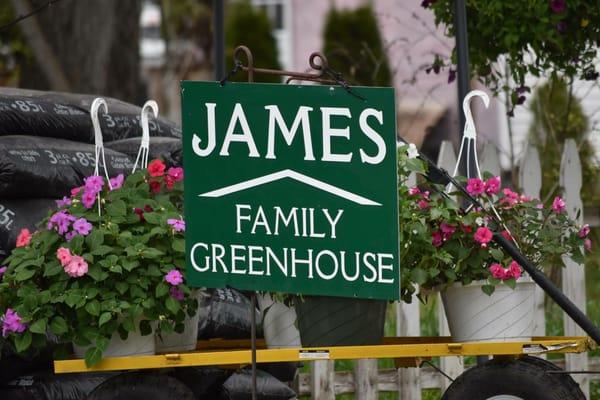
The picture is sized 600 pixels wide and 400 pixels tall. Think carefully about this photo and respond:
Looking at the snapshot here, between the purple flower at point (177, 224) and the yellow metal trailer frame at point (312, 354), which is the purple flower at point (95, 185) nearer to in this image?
the purple flower at point (177, 224)

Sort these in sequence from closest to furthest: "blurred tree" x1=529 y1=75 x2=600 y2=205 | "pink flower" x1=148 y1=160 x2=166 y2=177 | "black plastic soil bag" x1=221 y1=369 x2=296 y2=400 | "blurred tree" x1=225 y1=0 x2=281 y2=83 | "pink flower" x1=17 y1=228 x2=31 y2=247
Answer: "pink flower" x1=17 y1=228 x2=31 y2=247
"pink flower" x1=148 y1=160 x2=166 y2=177
"black plastic soil bag" x1=221 y1=369 x2=296 y2=400
"blurred tree" x1=529 y1=75 x2=600 y2=205
"blurred tree" x1=225 y1=0 x2=281 y2=83

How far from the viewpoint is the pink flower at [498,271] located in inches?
145

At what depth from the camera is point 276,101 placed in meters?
3.52

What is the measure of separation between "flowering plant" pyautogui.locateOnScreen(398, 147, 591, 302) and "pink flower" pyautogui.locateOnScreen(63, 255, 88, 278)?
935 millimetres

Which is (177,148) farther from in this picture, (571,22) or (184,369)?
(571,22)

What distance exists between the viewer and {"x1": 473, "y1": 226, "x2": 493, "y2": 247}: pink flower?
3641 millimetres

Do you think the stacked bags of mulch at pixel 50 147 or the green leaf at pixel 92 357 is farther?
the stacked bags of mulch at pixel 50 147

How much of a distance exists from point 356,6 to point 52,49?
1375 centimetres

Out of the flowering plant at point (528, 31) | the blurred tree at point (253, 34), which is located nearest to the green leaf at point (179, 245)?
the flowering plant at point (528, 31)

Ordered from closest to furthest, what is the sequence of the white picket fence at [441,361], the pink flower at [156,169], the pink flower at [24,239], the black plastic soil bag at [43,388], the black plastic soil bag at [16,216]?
the pink flower at [24,239] → the pink flower at [156,169] → the black plastic soil bag at [43,388] → the black plastic soil bag at [16,216] → the white picket fence at [441,361]

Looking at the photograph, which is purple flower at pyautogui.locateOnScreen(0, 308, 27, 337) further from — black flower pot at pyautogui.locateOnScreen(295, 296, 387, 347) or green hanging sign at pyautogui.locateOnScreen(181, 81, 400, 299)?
black flower pot at pyautogui.locateOnScreen(295, 296, 387, 347)

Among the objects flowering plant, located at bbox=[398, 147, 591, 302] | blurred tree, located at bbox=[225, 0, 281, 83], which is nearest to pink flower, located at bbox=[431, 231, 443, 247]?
flowering plant, located at bbox=[398, 147, 591, 302]

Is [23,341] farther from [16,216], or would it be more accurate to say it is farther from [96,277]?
[16,216]

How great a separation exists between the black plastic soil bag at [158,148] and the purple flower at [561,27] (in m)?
1.61
